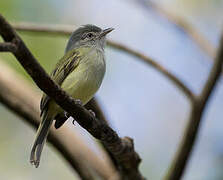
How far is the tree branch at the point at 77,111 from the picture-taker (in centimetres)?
232

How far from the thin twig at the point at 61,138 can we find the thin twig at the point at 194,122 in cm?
62

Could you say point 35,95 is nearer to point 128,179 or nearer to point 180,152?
point 128,179

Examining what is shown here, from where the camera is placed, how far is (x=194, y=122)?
383 centimetres

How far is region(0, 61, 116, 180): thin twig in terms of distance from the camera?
4.30 m

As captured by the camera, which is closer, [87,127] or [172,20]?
[87,127]

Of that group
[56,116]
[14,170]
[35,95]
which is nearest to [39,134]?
[56,116]

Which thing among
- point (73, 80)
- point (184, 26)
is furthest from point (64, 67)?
point (184, 26)

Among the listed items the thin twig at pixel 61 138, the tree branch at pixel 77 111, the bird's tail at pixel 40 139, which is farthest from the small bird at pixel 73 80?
the tree branch at pixel 77 111

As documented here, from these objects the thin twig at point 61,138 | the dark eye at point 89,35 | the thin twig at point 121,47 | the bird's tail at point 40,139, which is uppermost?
the thin twig at point 121,47

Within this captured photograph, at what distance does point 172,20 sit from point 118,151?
7.09 feet

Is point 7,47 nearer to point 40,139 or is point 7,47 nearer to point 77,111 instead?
point 77,111

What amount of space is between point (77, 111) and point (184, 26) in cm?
273

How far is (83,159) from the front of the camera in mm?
4387

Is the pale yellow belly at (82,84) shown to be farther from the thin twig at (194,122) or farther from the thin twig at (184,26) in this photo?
the thin twig at (184,26)
